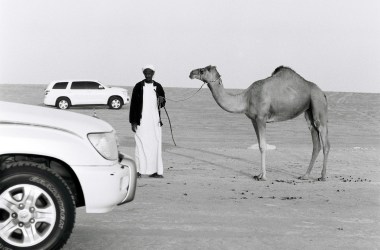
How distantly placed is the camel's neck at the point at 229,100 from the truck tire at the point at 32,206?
767cm

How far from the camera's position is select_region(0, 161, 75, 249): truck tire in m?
5.93

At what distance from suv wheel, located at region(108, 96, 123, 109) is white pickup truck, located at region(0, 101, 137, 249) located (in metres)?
31.9

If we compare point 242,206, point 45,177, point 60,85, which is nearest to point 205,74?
point 242,206

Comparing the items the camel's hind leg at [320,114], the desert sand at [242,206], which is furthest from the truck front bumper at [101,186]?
the camel's hind leg at [320,114]

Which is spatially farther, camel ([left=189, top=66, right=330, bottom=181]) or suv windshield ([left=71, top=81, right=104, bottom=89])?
suv windshield ([left=71, top=81, right=104, bottom=89])

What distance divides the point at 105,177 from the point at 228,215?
8.74 feet

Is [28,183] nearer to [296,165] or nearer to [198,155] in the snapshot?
[296,165]

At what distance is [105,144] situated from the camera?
21.0ft

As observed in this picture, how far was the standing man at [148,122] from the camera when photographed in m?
12.4

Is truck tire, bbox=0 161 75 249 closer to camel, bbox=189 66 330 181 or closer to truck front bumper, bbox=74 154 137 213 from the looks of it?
truck front bumper, bbox=74 154 137 213

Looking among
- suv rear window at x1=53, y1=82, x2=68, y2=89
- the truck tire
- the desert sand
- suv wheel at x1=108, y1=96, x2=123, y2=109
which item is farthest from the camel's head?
suv rear window at x1=53, y1=82, x2=68, y2=89

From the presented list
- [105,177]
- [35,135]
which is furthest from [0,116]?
[105,177]

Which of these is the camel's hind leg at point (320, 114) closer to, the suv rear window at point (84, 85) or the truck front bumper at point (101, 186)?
the truck front bumper at point (101, 186)

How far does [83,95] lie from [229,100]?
25.7 m
